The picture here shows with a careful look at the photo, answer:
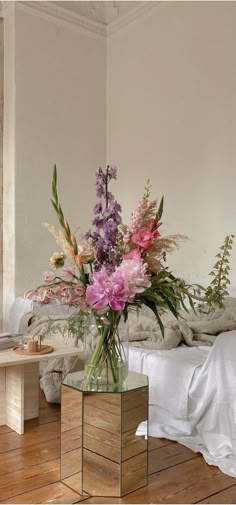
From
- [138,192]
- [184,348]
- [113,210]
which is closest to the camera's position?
[113,210]

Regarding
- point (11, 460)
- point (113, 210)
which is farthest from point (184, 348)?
point (113, 210)

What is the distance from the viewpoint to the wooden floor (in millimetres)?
1803

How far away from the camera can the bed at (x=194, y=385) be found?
2127 millimetres

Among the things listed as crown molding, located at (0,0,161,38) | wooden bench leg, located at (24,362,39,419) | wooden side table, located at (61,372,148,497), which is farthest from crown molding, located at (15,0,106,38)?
wooden side table, located at (61,372,148,497)

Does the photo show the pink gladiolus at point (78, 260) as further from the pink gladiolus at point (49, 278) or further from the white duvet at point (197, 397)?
the white duvet at point (197, 397)

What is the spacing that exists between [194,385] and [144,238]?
1029 mm

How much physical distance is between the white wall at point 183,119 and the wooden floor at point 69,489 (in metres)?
1.73

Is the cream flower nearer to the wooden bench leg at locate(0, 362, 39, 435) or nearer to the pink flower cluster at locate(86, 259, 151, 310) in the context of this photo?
the pink flower cluster at locate(86, 259, 151, 310)

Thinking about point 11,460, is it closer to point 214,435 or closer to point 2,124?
point 214,435

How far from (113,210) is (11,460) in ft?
4.17

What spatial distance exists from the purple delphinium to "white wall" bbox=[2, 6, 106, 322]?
2.83 metres

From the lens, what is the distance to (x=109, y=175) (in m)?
1.67

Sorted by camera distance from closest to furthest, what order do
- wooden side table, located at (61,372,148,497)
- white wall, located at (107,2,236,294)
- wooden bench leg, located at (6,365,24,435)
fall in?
wooden side table, located at (61,372,148,497) → wooden bench leg, located at (6,365,24,435) → white wall, located at (107,2,236,294)

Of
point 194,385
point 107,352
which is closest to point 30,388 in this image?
point 194,385
